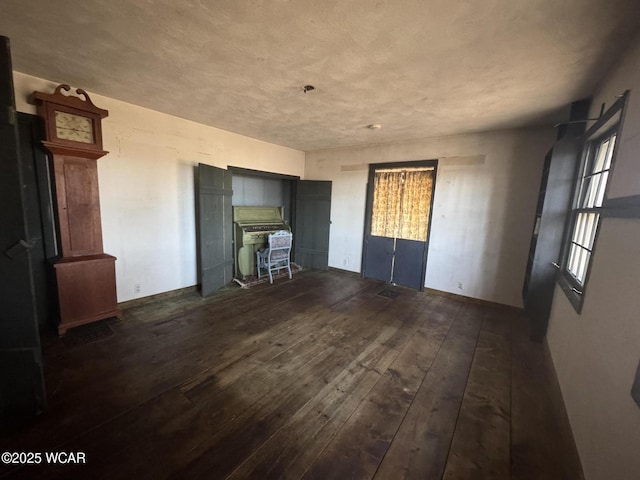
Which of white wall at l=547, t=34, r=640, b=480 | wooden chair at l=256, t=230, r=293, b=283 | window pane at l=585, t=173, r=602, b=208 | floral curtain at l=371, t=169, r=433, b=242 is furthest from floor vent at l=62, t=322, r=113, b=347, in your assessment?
window pane at l=585, t=173, r=602, b=208

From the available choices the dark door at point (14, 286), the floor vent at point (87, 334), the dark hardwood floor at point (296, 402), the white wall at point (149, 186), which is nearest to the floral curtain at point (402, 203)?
the dark hardwood floor at point (296, 402)

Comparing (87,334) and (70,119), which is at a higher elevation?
(70,119)

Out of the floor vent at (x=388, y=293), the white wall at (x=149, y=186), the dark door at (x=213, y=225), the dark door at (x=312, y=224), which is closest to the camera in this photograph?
the white wall at (x=149, y=186)

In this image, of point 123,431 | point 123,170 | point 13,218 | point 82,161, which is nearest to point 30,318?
point 13,218

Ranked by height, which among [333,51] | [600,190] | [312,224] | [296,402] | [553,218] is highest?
[333,51]

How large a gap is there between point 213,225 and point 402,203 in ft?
10.9

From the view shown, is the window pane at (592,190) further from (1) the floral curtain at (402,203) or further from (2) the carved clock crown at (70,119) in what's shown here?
(2) the carved clock crown at (70,119)

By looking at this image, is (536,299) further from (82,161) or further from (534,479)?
(82,161)

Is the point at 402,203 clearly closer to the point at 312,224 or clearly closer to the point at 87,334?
the point at 312,224

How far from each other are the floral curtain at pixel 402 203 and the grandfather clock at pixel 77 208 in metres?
4.09

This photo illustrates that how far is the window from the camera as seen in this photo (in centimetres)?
185

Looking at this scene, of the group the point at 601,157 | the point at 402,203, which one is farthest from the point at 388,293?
the point at 601,157

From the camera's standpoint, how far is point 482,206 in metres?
3.74

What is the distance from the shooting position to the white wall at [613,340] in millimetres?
1062
